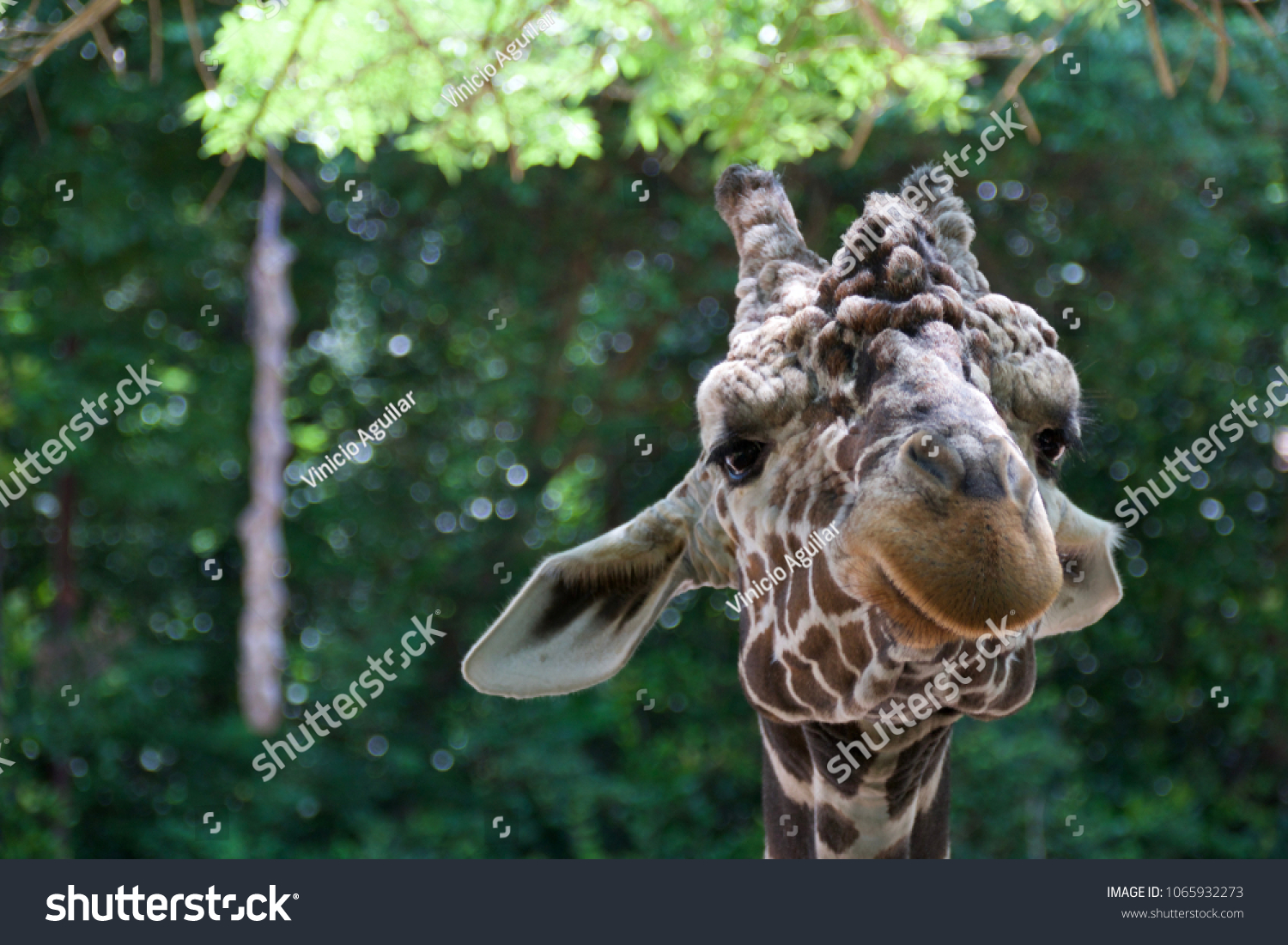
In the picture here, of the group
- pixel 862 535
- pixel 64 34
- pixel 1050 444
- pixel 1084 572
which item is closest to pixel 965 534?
pixel 862 535

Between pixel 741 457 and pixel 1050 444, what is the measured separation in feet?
1.68

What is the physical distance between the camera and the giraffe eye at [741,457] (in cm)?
187

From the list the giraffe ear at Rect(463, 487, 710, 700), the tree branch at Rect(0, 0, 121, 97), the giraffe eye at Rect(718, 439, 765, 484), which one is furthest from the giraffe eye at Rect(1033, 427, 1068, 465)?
the tree branch at Rect(0, 0, 121, 97)

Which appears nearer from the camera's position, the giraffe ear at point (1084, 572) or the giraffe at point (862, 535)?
the giraffe at point (862, 535)

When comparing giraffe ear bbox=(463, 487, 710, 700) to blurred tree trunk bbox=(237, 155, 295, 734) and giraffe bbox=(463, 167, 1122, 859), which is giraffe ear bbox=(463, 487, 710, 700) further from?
blurred tree trunk bbox=(237, 155, 295, 734)

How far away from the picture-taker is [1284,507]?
8.34 metres

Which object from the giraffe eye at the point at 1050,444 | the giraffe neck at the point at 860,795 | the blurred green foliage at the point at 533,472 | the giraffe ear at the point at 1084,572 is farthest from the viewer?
the blurred green foliage at the point at 533,472

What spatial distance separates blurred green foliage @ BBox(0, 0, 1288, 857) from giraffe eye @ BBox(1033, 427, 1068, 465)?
567cm

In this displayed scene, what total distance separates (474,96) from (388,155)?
15.1 feet

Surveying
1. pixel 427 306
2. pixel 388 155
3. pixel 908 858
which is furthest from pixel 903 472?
pixel 427 306

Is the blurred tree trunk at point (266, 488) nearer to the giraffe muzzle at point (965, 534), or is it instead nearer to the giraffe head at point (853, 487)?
the giraffe head at point (853, 487)

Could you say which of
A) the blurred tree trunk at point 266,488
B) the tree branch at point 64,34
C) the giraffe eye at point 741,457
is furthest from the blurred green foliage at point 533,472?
the giraffe eye at point 741,457

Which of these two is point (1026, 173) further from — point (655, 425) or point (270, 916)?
point (270, 916)

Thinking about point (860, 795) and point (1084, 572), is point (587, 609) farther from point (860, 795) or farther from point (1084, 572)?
point (1084, 572)
